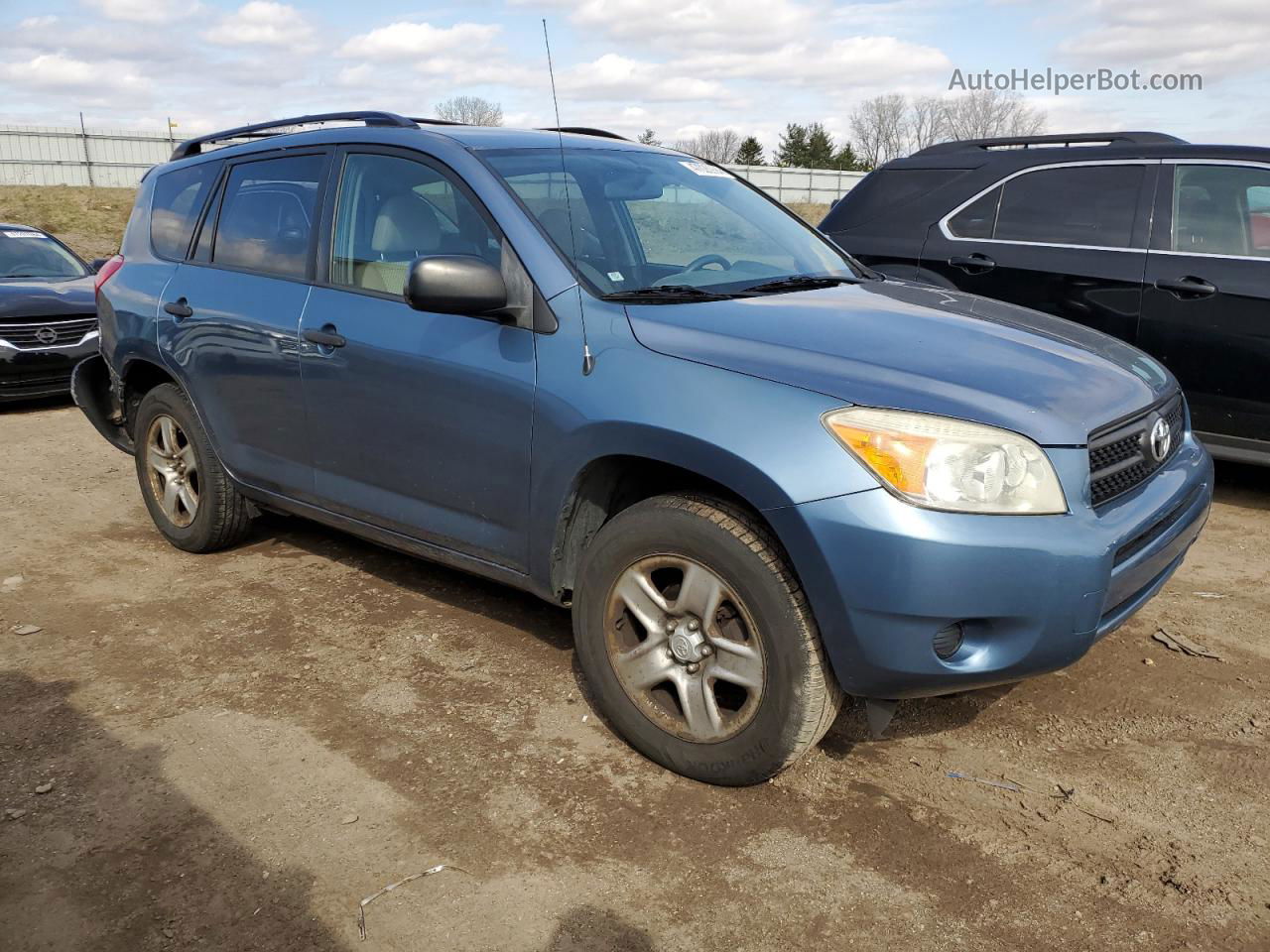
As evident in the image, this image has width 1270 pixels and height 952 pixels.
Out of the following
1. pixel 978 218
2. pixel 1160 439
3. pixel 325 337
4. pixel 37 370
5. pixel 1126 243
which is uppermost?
pixel 978 218

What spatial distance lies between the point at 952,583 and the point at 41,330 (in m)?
8.60

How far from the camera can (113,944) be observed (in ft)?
7.70

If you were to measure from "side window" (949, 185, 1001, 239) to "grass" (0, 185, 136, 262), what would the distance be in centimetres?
2325

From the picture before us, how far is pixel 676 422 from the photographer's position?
109 inches

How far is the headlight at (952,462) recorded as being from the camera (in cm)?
250

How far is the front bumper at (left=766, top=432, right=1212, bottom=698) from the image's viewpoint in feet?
8.10

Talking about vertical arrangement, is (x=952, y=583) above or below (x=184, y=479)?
above

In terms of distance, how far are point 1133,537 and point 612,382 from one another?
1410mm

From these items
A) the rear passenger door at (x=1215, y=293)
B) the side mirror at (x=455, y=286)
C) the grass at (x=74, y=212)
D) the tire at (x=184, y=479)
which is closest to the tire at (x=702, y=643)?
the side mirror at (x=455, y=286)

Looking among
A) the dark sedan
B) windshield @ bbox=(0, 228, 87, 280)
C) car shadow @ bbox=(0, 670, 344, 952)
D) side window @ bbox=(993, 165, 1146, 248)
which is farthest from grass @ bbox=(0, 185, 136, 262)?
car shadow @ bbox=(0, 670, 344, 952)

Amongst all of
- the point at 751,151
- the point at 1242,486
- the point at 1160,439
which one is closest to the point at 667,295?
the point at 1160,439

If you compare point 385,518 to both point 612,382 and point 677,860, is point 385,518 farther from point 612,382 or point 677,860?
point 677,860

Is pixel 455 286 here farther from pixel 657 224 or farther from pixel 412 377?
pixel 657 224

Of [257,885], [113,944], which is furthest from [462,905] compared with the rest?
[113,944]
